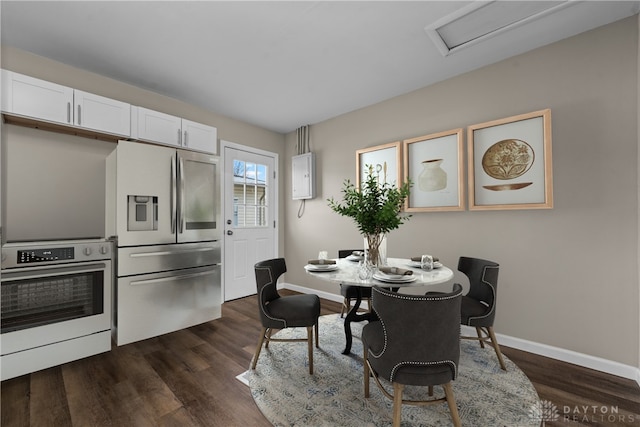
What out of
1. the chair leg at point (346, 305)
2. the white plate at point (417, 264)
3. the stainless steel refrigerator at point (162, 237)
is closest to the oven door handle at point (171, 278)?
the stainless steel refrigerator at point (162, 237)

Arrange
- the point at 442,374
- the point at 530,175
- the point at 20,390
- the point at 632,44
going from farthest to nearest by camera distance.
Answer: the point at 530,175 < the point at 632,44 < the point at 20,390 < the point at 442,374

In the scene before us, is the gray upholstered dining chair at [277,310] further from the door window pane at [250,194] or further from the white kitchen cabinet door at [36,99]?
the white kitchen cabinet door at [36,99]

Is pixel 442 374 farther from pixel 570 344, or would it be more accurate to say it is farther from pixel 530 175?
pixel 530 175

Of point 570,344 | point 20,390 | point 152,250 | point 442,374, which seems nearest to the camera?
point 442,374

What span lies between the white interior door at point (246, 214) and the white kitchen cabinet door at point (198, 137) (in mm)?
614

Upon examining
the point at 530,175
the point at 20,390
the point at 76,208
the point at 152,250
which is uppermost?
the point at 530,175

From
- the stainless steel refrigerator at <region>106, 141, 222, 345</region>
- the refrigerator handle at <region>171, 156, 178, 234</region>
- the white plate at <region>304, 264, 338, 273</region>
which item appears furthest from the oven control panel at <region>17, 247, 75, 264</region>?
the white plate at <region>304, 264, 338, 273</region>

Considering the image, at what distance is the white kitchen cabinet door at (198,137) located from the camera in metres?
3.07

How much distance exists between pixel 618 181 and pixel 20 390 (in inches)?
182

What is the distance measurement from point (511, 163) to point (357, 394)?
2.40 meters

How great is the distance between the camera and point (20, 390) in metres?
1.84

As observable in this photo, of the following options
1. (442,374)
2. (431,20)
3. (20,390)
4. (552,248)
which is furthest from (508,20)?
(20,390)

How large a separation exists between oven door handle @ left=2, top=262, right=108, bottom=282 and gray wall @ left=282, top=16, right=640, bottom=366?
3.33 meters

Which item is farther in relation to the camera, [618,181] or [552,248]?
[552,248]
